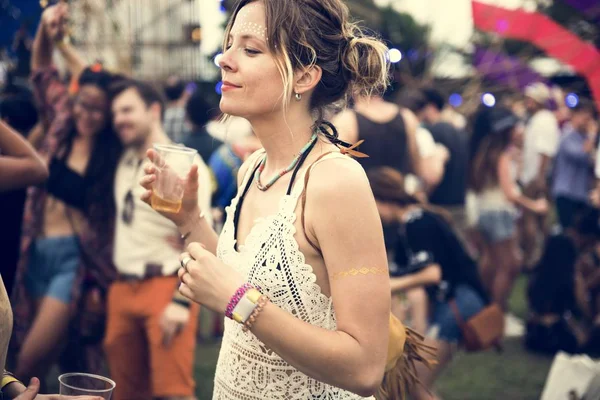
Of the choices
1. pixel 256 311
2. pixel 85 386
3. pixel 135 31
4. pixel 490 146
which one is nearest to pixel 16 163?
pixel 85 386

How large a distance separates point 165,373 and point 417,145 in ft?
9.37

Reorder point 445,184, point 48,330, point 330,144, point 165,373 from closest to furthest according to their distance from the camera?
point 330,144 < point 165,373 < point 48,330 < point 445,184

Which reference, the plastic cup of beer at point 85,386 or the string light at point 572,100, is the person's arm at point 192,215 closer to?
the plastic cup of beer at point 85,386

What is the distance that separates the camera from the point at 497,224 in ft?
23.5

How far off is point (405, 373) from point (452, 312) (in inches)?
75.5

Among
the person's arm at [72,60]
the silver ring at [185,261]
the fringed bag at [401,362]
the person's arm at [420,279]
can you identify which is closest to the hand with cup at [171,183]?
the silver ring at [185,261]

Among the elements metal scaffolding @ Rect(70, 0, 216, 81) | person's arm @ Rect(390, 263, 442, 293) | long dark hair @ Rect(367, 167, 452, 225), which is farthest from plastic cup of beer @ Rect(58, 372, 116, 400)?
metal scaffolding @ Rect(70, 0, 216, 81)

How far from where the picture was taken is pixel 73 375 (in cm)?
185

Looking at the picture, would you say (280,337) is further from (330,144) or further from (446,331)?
(446,331)

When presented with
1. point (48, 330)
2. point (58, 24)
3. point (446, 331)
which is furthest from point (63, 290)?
point (446, 331)

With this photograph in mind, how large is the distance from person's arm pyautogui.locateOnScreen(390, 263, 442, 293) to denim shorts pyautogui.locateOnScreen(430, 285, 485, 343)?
0.49ft

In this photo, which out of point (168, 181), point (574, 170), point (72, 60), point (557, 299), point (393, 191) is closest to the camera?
point (168, 181)

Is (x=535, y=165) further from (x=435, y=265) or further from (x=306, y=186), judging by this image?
(x=306, y=186)

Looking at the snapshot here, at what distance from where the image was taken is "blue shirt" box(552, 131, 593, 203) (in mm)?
8281
